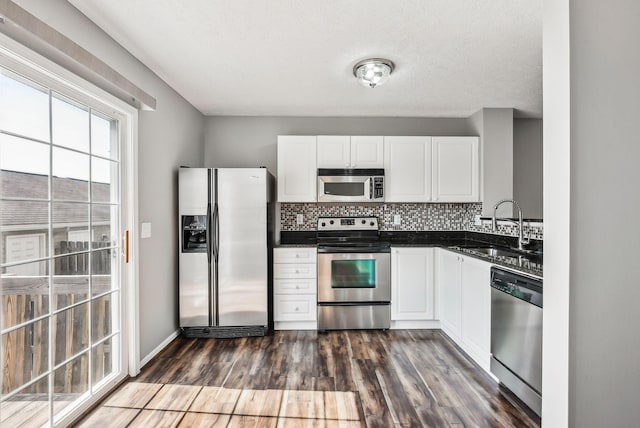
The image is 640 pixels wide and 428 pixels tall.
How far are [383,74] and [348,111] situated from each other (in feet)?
3.90

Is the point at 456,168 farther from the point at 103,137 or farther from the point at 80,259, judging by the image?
the point at 80,259

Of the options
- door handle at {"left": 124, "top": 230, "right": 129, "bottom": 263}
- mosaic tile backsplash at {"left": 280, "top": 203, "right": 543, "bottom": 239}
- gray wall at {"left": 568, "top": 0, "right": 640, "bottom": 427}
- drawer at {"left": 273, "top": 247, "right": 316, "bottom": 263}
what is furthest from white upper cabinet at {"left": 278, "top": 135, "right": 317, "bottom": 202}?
gray wall at {"left": 568, "top": 0, "right": 640, "bottom": 427}

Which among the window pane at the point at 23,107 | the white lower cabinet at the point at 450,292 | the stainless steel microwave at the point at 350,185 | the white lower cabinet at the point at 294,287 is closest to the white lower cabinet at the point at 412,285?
the white lower cabinet at the point at 450,292

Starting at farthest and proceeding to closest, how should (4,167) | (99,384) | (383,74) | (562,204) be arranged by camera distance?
(383,74) < (99,384) < (4,167) < (562,204)

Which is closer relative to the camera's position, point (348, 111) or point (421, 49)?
point (421, 49)

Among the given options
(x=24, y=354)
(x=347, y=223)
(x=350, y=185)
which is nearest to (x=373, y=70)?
(x=350, y=185)

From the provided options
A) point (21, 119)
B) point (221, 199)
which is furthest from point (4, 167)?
point (221, 199)

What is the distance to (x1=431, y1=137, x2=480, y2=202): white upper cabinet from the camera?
3.68 meters

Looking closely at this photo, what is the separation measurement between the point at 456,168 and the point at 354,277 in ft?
5.64

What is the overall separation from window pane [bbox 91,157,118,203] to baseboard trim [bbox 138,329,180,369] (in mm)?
1291

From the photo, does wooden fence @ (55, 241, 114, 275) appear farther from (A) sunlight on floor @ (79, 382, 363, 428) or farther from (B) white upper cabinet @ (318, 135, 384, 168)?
(B) white upper cabinet @ (318, 135, 384, 168)

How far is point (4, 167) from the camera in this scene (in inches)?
58.1

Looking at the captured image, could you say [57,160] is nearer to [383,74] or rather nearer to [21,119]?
[21,119]

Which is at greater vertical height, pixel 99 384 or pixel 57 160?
pixel 57 160
